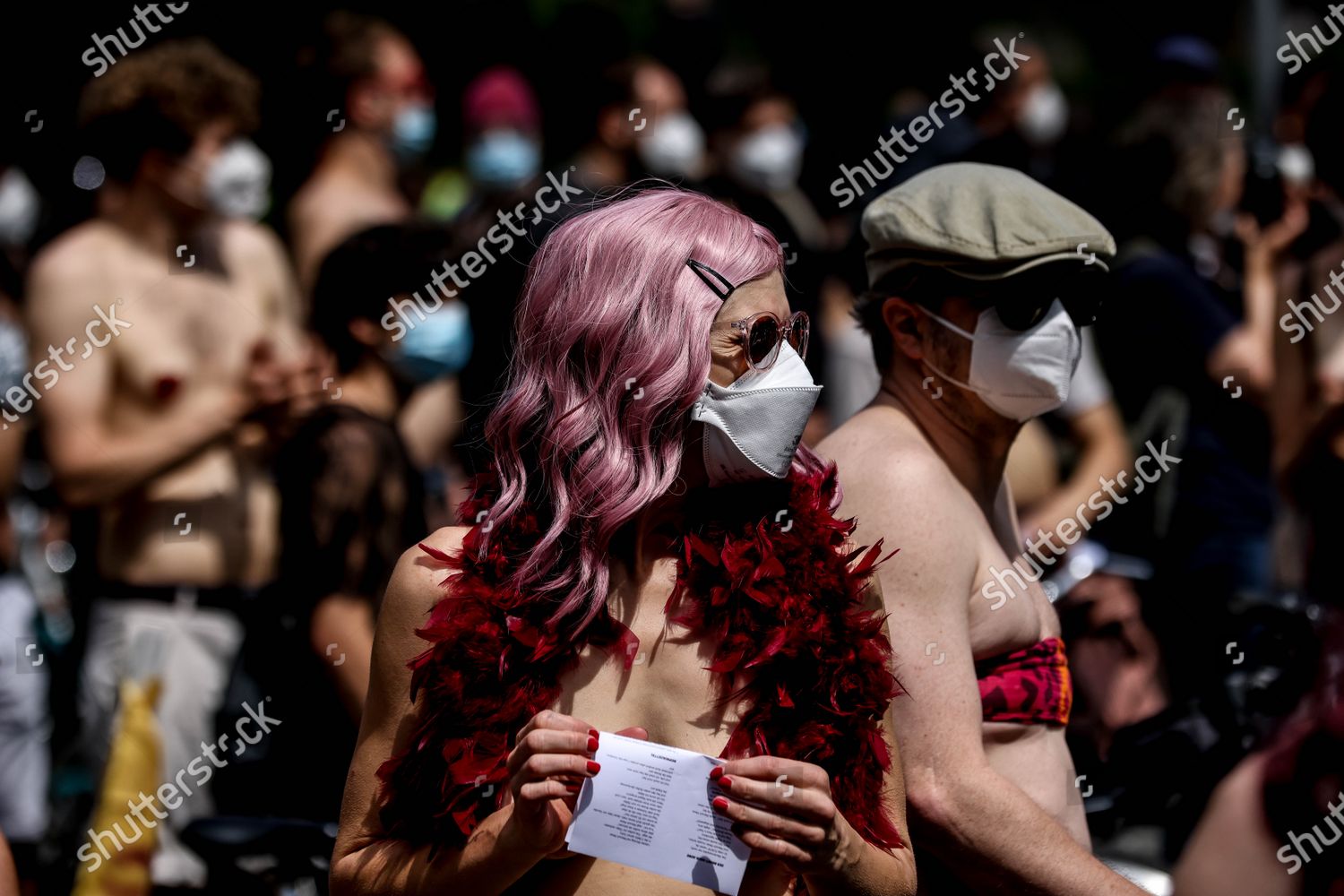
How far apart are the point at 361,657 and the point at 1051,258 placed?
1.88 meters

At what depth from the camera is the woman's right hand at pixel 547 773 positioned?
206 cm

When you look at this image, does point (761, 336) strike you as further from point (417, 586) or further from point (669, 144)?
point (669, 144)

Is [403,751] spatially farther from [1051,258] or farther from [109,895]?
[109,895]

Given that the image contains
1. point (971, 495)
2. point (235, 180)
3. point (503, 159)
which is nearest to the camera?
point (971, 495)

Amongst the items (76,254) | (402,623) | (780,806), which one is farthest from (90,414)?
(780,806)

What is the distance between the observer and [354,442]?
12.2 ft

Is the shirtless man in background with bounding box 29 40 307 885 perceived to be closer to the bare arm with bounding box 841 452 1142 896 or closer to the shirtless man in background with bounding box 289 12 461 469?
the shirtless man in background with bounding box 289 12 461 469

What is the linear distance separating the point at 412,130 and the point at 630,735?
5050 millimetres

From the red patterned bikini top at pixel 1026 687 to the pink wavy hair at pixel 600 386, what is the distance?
31.8 inches

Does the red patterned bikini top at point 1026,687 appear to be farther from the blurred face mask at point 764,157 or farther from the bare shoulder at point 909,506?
the blurred face mask at point 764,157

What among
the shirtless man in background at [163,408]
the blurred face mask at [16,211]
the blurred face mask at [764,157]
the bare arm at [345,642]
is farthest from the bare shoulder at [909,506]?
the blurred face mask at [16,211]

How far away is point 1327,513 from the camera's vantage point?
3.42m

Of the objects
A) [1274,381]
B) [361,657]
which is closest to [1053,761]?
[361,657]

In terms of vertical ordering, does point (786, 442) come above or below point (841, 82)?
above
